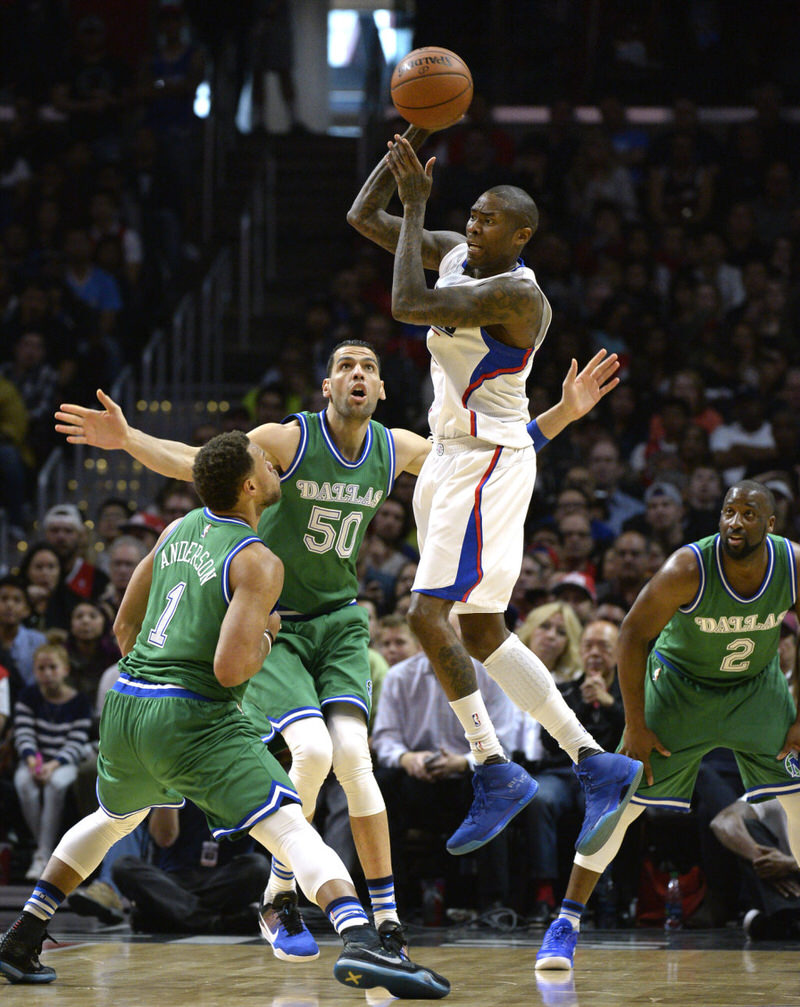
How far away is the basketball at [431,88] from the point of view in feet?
18.1

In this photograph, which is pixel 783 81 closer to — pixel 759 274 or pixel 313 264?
pixel 759 274

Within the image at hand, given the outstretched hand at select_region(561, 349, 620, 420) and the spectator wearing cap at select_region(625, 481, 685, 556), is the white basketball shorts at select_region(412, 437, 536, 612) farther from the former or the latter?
the spectator wearing cap at select_region(625, 481, 685, 556)

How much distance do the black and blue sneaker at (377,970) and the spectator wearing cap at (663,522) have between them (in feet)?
17.1

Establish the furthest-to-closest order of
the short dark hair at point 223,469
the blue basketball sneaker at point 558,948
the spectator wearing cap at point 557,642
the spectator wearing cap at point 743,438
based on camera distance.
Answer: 1. the spectator wearing cap at point 743,438
2. the spectator wearing cap at point 557,642
3. the blue basketball sneaker at point 558,948
4. the short dark hair at point 223,469

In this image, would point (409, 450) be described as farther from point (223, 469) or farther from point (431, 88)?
point (431, 88)

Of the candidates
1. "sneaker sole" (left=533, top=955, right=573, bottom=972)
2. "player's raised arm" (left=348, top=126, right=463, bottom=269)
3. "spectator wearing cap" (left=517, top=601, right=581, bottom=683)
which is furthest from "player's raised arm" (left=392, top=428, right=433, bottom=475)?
"spectator wearing cap" (left=517, top=601, right=581, bottom=683)

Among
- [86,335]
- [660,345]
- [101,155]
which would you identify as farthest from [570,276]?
[101,155]

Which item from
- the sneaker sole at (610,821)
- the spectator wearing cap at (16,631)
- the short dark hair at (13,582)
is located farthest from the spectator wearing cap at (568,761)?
the short dark hair at (13,582)

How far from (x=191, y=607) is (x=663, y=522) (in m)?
5.44

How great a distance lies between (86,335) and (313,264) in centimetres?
267

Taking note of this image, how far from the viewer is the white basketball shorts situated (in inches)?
212

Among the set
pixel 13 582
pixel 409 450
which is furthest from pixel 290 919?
pixel 13 582

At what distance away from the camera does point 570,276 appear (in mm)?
12422

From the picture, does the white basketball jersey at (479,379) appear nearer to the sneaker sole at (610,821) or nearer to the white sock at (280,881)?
the sneaker sole at (610,821)
